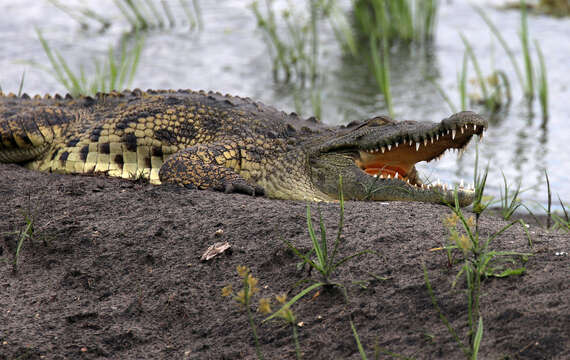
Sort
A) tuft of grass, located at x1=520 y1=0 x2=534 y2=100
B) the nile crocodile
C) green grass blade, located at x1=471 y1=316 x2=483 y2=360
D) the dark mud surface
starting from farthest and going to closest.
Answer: tuft of grass, located at x1=520 y1=0 x2=534 y2=100, the nile crocodile, the dark mud surface, green grass blade, located at x1=471 y1=316 x2=483 y2=360

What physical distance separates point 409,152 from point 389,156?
149mm

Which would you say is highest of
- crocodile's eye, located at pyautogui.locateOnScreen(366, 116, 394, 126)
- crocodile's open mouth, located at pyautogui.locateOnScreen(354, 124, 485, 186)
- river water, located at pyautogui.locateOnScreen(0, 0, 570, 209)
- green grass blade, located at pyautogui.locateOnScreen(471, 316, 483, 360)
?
green grass blade, located at pyautogui.locateOnScreen(471, 316, 483, 360)

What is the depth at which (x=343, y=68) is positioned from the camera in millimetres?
10297

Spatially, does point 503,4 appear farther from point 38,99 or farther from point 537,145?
point 38,99

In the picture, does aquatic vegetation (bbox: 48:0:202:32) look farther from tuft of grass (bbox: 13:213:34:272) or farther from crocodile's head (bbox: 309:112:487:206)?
tuft of grass (bbox: 13:213:34:272)

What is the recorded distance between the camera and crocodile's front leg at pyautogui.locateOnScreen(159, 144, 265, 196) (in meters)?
4.23

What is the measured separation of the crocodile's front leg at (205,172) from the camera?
4.23m

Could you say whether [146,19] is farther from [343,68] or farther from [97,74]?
[97,74]

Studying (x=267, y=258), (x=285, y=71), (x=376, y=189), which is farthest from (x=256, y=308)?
(x=285, y=71)

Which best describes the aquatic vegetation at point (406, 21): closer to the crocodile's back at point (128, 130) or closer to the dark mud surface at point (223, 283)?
the crocodile's back at point (128, 130)

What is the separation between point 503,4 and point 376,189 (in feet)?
37.3

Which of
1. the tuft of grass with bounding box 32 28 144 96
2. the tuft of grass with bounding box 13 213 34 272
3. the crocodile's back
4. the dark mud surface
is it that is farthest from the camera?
the tuft of grass with bounding box 32 28 144 96

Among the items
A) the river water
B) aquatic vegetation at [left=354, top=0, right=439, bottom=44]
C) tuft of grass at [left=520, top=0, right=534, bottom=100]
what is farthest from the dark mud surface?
aquatic vegetation at [left=354, top=0, right=439, bottom=44]

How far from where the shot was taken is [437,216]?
3.56m
